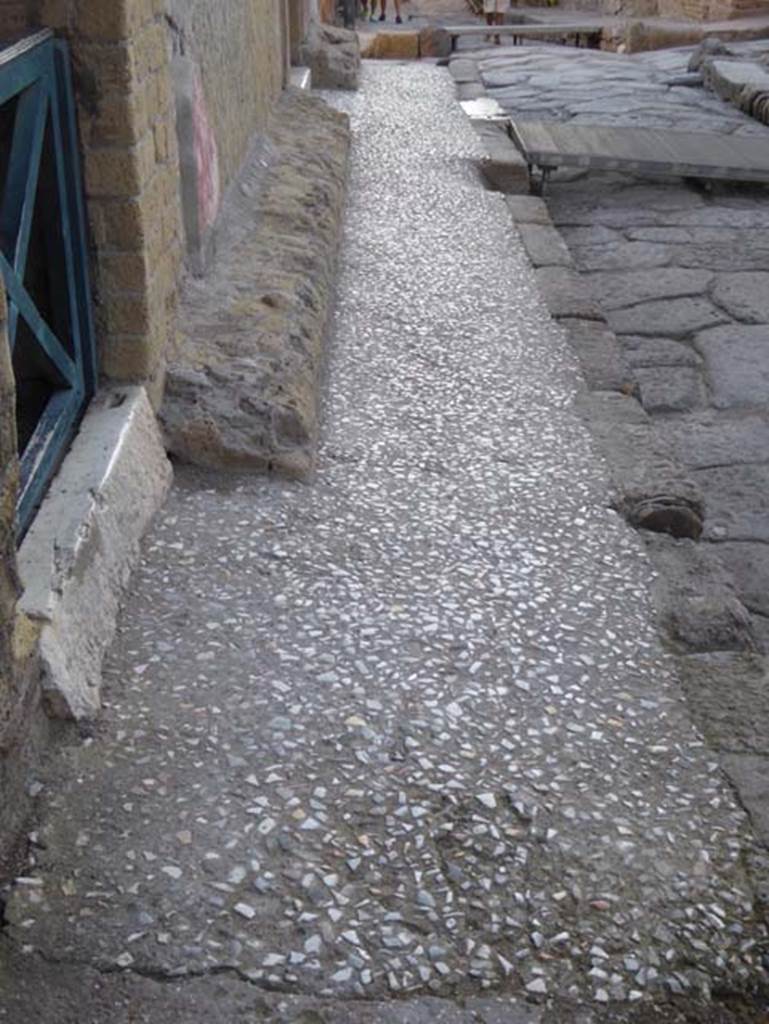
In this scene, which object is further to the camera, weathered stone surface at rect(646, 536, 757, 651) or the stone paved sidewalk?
weathered stone surface at rect(646, 536, 757, 651)

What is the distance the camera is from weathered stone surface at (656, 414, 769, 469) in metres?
3.80

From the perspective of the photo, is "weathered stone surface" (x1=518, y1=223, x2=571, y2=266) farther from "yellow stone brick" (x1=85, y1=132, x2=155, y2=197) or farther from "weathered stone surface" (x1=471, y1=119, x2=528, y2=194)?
"yellow stone brick" (x1=85, y1=132, x2=155, y2=197)

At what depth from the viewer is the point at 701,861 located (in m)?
1.80

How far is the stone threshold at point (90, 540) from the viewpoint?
1937 millimetres

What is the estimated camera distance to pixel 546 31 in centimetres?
1548

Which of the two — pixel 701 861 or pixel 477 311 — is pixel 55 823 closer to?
pixel 701 861

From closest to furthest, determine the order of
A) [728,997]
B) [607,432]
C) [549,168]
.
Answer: [728,997], [607,432], [549,168]

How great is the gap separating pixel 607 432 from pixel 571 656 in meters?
1.12

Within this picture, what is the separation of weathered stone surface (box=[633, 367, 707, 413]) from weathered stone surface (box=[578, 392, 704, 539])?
77 centimetres

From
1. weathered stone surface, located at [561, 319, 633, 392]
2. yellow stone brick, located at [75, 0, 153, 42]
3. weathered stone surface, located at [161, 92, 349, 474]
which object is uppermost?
yellow stone brick, located at [75, 0, 153, 42]

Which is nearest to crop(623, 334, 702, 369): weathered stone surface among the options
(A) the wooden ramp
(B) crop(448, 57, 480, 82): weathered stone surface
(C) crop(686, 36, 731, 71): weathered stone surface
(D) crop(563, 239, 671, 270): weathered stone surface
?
(D) crop(563, 239, 671, 270): weathered stone surface

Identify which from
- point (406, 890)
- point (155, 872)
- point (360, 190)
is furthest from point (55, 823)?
point (360, 190)

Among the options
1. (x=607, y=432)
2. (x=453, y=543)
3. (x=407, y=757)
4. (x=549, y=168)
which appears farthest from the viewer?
(x=549, y=168)

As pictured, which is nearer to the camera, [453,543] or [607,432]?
[453,543]
